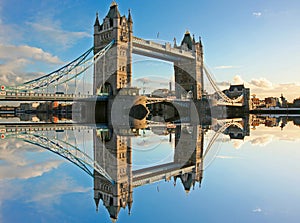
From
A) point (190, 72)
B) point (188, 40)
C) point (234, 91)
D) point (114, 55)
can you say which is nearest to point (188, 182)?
point (114, 55)

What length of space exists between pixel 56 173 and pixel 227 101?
1856 inches

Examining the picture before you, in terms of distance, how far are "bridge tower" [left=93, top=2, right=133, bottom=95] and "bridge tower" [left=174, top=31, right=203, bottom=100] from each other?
15.6 meters

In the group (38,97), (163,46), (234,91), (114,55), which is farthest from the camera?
(234,91)

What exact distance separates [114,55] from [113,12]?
4.66m

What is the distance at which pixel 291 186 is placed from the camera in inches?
172

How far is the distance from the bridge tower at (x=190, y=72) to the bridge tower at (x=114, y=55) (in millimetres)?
15616

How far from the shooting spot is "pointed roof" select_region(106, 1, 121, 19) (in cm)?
2984

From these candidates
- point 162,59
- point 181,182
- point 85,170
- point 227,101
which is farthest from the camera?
point 227,101

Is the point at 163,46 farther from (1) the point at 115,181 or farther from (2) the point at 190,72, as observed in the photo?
(1) the point at 115,181

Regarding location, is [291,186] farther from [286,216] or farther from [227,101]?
[227,101]

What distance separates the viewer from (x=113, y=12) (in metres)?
30.4

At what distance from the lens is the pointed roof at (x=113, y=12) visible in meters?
29.8

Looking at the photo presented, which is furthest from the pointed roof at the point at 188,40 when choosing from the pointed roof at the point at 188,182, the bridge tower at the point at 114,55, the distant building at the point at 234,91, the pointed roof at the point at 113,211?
the pointed roof at the point at 113,211

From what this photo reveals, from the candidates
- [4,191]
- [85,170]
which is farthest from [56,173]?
[4,191]
